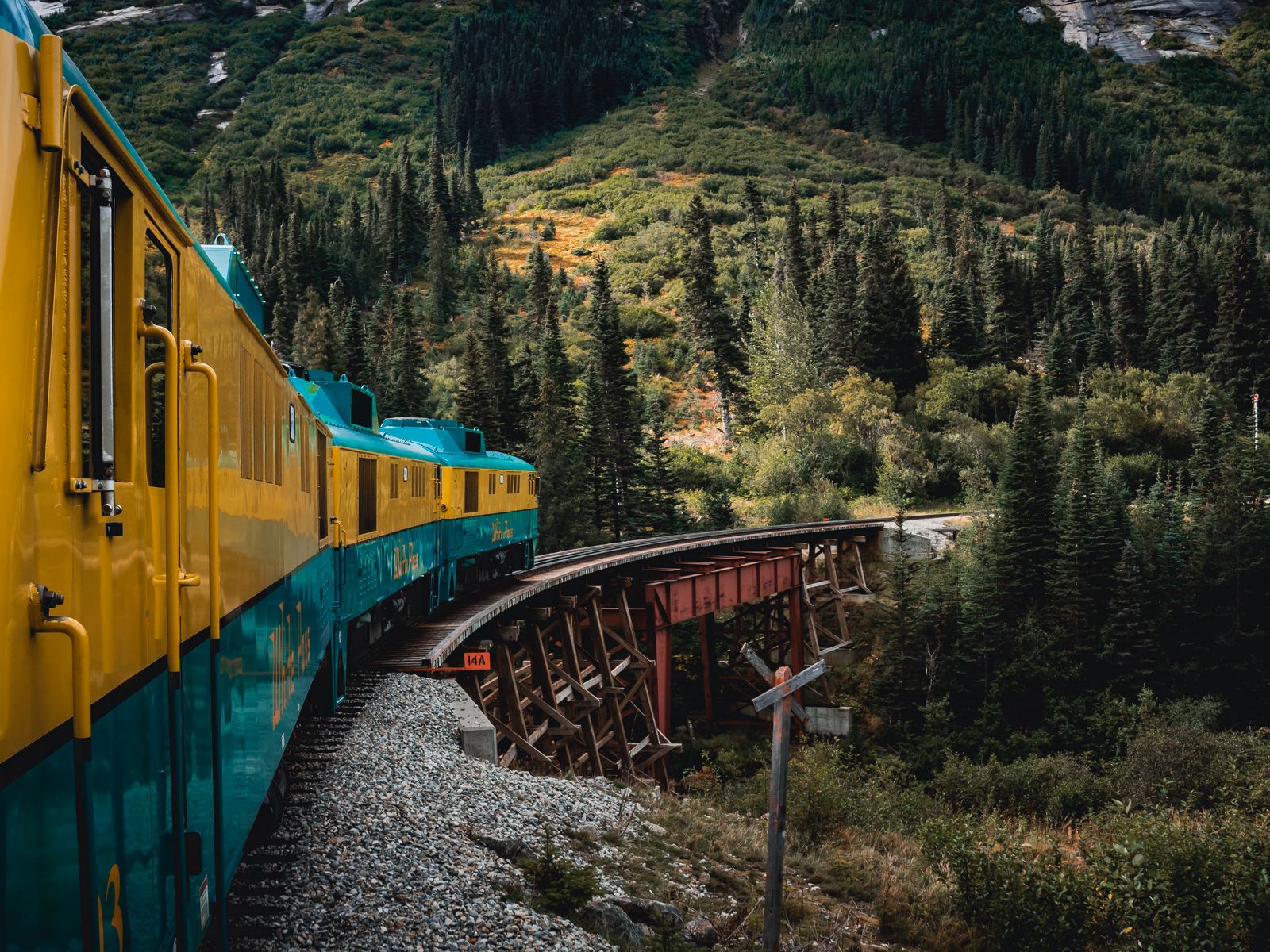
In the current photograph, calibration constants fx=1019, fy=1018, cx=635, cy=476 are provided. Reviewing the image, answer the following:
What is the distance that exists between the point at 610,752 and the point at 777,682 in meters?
16.5

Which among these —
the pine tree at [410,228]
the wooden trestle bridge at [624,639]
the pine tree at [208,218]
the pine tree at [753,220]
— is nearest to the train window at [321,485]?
the wooden trestle bridge at [624,639]

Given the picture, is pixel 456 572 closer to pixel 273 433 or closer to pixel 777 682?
pixel 777 682

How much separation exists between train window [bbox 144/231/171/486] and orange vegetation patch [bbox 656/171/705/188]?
126848mm

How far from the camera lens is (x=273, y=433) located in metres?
5.82

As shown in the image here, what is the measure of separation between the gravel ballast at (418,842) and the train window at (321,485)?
2.30 meters

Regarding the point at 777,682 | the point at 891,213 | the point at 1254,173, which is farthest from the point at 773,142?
the point at 777,682

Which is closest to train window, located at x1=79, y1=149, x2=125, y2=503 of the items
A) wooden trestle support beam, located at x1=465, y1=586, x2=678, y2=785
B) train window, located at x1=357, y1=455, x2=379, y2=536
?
train window, located at x1=357, y1=455, x2=379, y2=536

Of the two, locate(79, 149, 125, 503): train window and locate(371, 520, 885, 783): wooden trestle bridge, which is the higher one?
locate(79, 149, 125, 503): train window

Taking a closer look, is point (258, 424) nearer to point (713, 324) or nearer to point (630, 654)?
point (630, 654)

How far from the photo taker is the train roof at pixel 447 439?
19.4m

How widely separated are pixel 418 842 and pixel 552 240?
361 ft

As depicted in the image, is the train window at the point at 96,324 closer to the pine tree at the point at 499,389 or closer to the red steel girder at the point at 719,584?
the red steel girder at the point at 719,584

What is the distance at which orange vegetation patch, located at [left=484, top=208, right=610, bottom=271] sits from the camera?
106 metres

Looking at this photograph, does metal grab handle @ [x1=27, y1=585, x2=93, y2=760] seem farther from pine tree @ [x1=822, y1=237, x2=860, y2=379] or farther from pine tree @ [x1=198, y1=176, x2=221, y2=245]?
pine tree @ [x1=198, y1=176, x2=221, y2=245]
